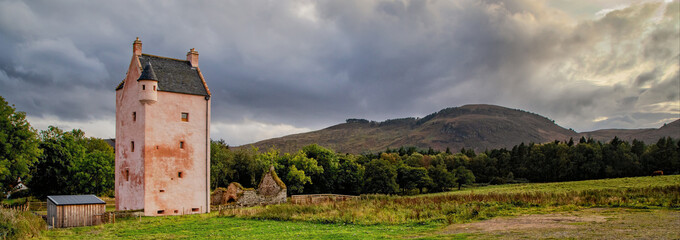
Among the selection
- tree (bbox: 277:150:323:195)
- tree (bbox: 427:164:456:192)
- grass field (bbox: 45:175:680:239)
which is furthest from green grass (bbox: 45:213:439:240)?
tree (bbox: 427:164:456:192)

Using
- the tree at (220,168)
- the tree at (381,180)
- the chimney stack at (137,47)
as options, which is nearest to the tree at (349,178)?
the tree at (381,180)

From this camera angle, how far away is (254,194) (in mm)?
46406

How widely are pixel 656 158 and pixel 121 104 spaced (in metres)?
83.5

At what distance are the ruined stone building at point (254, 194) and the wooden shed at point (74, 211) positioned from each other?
48.5ft

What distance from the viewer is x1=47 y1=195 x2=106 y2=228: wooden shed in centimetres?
2981

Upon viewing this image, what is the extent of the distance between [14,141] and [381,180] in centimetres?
4589

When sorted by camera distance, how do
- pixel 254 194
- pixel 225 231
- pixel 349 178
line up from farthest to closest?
pixel 349 178
pixel 254 194
pixel 225 231

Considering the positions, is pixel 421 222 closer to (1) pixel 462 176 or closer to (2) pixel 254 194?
(2) pixel 254 194

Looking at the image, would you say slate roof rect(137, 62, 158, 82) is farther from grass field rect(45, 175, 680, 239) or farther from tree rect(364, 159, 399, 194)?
tree rect(364, 159, 399, 194)

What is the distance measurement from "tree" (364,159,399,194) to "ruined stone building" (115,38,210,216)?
3458cm

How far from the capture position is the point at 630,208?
26.2m

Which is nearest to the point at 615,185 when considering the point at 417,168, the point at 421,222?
the point at 417,168

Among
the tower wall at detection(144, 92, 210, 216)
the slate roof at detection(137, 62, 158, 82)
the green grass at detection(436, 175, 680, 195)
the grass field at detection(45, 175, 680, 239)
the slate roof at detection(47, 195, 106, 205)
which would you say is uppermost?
the slate roof at detection(137, 62, 158, 82)

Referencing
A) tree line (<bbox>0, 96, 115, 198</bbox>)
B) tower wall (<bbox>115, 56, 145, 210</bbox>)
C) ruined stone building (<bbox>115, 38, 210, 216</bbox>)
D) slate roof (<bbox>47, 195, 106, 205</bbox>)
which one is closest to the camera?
slate roof (<bbox>47, 195, 106, 205</bbox>)
